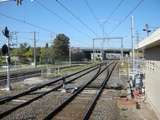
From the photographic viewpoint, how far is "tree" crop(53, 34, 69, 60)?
342 ft

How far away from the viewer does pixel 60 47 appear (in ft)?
346

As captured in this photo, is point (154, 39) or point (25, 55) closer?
point (154, 39)

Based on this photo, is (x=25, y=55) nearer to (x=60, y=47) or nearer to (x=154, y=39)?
(x=60, y=47)

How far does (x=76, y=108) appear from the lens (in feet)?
49.2

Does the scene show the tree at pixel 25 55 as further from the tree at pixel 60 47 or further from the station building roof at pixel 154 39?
the station building roof at pixel 154 39

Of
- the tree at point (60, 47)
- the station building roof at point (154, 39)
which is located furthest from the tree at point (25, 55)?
the station building roof at point (154, 39)

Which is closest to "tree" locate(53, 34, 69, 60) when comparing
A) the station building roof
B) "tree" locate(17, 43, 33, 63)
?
"tree" locate(17, 43, 33, 63)

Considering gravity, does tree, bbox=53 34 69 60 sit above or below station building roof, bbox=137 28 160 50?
above

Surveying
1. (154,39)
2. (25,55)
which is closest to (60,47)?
(25,55)

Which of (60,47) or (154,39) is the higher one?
(60,47)

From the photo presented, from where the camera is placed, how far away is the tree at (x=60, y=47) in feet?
342

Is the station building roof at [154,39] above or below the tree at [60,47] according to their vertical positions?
below

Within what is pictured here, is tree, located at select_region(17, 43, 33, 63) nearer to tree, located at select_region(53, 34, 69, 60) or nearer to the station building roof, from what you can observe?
tree, located at select_region(53, 34, 69, 60)

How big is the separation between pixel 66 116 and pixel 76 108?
6.60 feet
